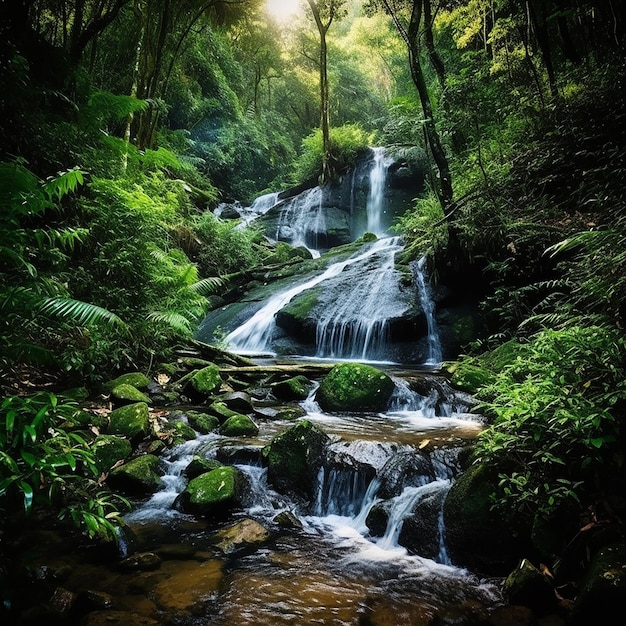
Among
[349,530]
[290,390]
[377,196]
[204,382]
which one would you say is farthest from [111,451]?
[377,196]

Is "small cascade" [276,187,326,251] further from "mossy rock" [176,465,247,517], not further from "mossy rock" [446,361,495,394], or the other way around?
"mossy rock" [176,465,247,517]

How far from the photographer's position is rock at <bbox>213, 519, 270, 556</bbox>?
321 centimetres

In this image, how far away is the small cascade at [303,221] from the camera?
18.7m

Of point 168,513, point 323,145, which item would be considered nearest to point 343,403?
point 168,513

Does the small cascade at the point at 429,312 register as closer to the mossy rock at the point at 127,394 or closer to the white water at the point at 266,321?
the white water at the point at 266,321

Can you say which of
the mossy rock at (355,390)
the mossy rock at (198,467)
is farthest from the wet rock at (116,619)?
the mossy rock at (355,390)

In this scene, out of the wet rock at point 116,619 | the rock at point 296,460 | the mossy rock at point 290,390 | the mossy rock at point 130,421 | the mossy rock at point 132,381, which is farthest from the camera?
the mossy rock at point 290,390

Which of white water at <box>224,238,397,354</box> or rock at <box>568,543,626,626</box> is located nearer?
rock at <box>568,543,626,626</box>

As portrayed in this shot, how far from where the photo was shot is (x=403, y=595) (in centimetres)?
273

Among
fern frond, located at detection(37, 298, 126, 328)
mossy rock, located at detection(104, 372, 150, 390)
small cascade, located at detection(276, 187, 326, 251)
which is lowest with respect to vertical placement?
mossy rock, located at detection(104, 372, 150, 390)

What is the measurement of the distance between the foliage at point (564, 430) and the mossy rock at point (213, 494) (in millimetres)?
2273

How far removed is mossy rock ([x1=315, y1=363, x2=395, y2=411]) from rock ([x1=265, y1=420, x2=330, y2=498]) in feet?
5.49

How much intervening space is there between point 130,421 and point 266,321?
658 cm

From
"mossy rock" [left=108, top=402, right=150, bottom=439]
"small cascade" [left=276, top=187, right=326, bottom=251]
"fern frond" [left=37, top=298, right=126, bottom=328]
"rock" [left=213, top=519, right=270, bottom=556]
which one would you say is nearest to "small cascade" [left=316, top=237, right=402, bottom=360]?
"mossy rock" [left=108, top=402, right=150, bottom=439]
